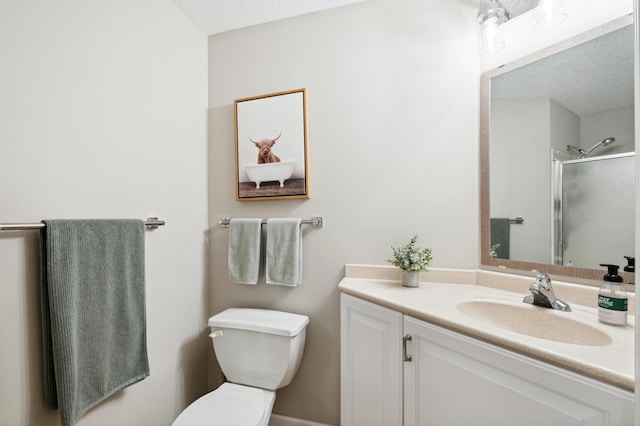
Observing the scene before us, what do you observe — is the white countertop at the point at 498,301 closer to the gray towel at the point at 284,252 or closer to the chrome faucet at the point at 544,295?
the chrome faucet at the point at 544,295

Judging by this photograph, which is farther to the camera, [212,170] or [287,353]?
[212,170]

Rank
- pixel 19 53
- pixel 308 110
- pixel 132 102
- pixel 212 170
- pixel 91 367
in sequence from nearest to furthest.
Answer: pixel 19 53 < pixel 91 367 < pixel 132 102 < pixel 308 110 < pixel 212 170

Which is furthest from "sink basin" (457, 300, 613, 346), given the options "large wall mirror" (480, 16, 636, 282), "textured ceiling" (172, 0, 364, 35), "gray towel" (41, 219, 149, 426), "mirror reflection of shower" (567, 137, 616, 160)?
"textured ceiling" (172, 0, 364, 35)

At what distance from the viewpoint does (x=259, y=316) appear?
4.55ft

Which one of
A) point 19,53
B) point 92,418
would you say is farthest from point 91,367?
point 19,53

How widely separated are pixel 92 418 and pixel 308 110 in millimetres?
1634

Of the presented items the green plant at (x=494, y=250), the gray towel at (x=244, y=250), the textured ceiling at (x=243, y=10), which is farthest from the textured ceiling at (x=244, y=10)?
the green plant at (x=494, y=250)

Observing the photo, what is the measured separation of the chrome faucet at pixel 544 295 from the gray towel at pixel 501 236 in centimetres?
20

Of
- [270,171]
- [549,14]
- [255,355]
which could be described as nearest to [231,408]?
[255,355]

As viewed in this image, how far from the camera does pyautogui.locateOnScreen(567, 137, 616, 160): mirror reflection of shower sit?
37.1 inches

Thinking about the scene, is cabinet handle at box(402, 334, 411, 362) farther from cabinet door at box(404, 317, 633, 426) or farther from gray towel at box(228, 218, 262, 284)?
gray towel at box(228, 218, 262, 284)

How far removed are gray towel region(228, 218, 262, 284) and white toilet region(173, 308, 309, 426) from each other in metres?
0.21

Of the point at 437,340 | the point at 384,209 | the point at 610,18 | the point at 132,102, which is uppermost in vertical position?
the point at 610,18

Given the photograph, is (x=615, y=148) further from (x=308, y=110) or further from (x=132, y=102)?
(x=132, y=102)
